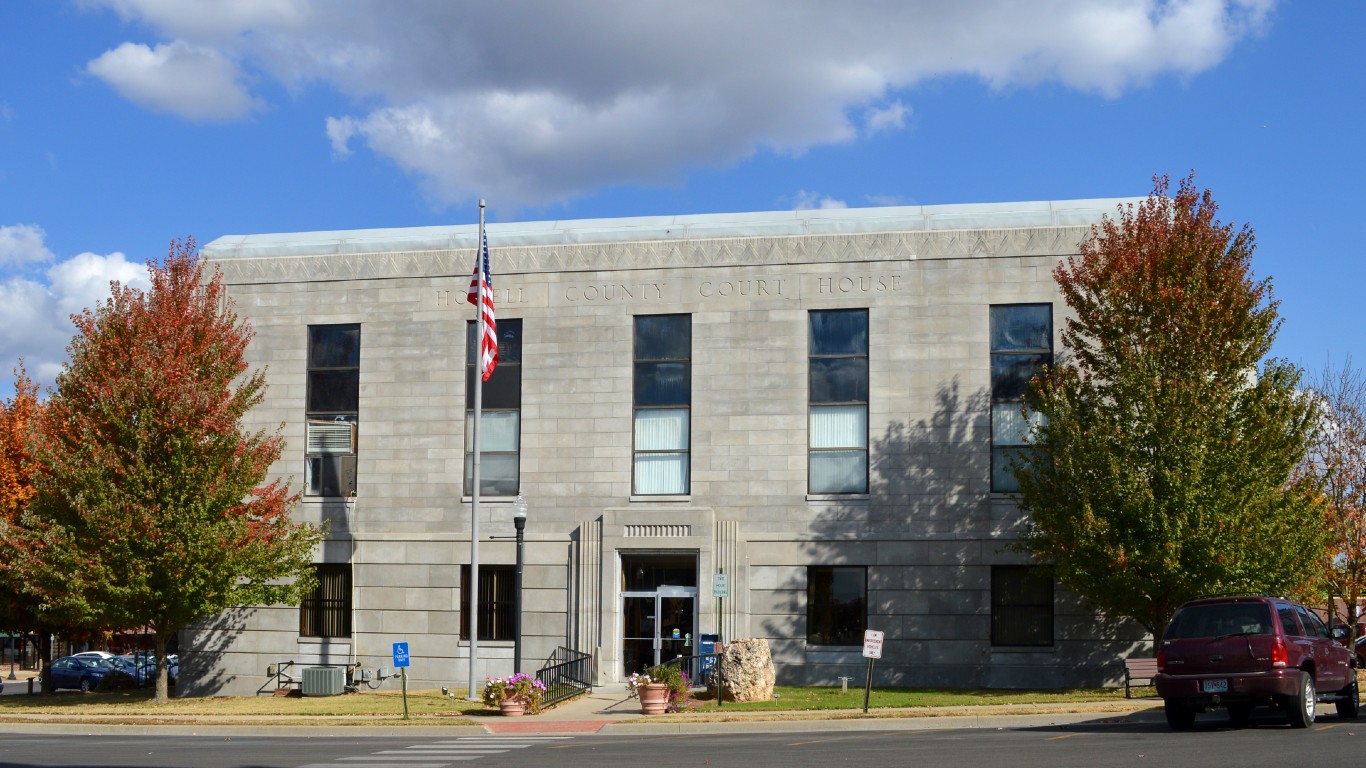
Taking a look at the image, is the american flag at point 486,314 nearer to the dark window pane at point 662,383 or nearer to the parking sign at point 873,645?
the dark window pane at point 662,383

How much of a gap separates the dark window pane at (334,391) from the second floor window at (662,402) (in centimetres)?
772

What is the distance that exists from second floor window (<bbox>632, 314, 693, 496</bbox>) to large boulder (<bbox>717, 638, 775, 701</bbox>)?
6820 millimetres

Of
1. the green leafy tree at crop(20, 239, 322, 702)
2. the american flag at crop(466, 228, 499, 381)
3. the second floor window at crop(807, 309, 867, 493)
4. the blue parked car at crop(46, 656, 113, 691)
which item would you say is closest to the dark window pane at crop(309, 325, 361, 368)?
the green leafy tree at crop(20, 239, 322, 702)

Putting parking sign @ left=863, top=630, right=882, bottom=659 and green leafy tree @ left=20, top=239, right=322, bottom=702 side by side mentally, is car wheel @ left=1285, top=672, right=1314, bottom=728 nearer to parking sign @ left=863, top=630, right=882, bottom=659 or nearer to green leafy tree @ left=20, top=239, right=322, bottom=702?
parking sign @ left=863, top=630, right=882, bottom=659

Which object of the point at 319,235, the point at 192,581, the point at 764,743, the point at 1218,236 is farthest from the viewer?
the point at 319,235

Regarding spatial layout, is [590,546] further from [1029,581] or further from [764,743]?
[764,743]

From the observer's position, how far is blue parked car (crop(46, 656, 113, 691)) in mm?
43562

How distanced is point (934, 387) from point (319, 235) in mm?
17697

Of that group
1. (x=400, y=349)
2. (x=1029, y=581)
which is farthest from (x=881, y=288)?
(x=400, y=349)

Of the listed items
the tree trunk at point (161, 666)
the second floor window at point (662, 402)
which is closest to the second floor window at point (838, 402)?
the second floor window at point (662, 402)

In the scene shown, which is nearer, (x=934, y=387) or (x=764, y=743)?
(x=764, y=743)

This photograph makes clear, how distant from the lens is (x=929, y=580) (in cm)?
3350

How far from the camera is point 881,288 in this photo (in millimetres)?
34531

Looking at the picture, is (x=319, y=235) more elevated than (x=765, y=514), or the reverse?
(x=319, y=235)
